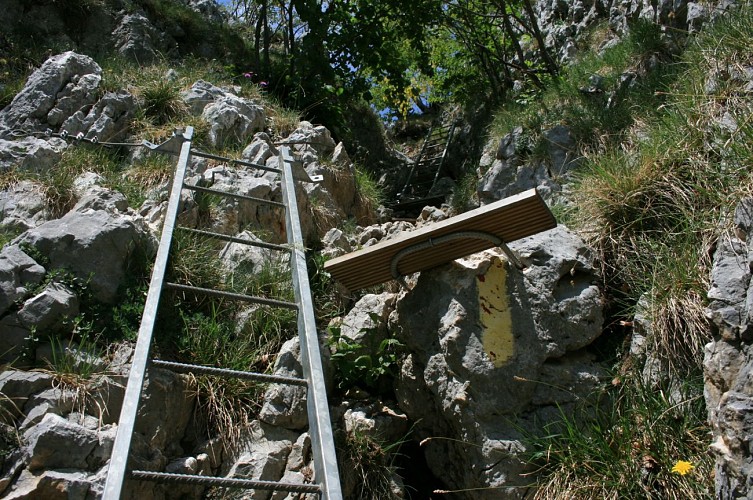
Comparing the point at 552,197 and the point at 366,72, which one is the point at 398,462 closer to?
the point at 552,197

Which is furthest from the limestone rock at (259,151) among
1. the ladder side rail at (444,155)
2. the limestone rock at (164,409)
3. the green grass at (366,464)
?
the green grass at (366,464)

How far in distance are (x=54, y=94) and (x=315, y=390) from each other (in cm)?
510

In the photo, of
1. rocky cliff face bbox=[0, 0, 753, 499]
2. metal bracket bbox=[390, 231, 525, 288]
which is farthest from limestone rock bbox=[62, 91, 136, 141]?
metal bracket bbox=[390, 231, 525, 288]

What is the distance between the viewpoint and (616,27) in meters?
8.92

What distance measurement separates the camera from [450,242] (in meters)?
4.31

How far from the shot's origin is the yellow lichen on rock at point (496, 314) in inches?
167

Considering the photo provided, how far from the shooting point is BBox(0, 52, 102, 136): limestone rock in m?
6.87

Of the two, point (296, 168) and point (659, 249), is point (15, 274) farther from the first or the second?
point (659, 249)

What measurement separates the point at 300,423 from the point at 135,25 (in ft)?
21.4

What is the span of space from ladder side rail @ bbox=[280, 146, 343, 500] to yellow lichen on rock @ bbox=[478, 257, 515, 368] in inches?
40.7

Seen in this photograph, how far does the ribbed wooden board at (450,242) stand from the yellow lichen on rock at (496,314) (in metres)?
0.19

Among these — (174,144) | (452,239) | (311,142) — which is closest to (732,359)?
(452,239)

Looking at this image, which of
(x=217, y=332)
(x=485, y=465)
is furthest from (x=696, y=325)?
(x=217, y=332)

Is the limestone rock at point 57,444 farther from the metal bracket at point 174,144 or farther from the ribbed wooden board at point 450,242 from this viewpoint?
the metal bracket at point 174,144
